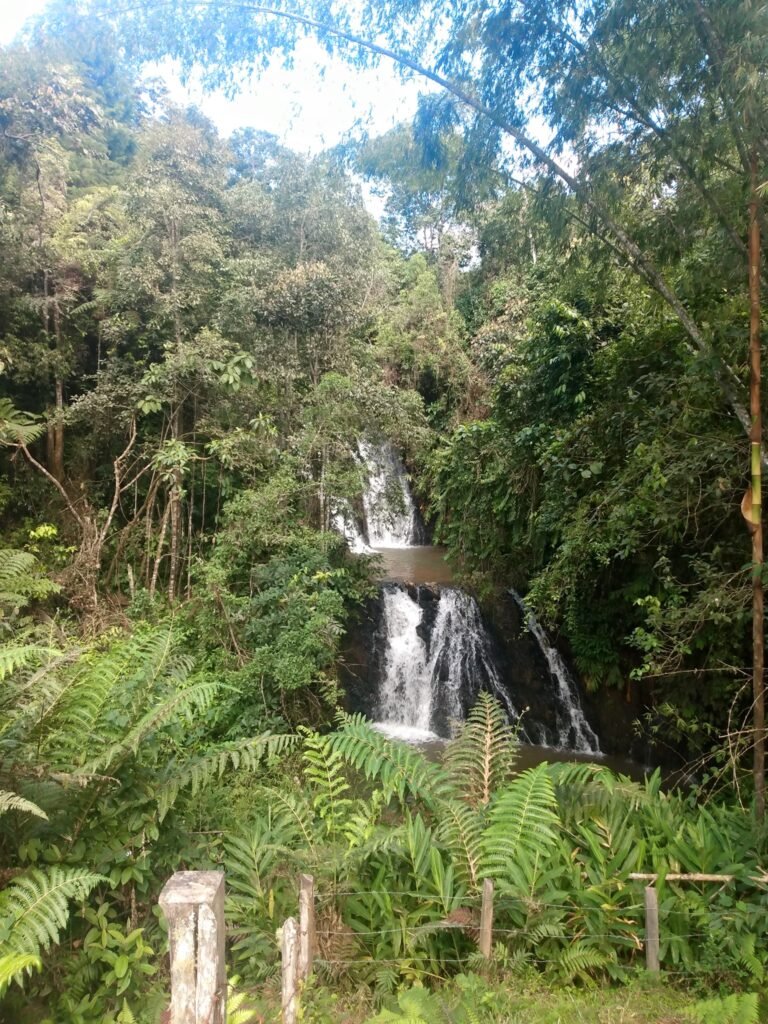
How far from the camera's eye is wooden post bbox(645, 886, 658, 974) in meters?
2.98

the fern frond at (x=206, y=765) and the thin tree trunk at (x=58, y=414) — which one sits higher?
the thin tree trunk at (x=58, y=414)

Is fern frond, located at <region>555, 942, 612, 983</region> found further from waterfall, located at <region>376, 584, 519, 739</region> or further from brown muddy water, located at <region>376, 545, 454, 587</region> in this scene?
brown muddy water, located at <region>376, 545, 454, 587</region>

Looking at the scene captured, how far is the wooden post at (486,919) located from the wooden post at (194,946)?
1910 mm

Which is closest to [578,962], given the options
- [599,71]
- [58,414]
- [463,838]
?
[463,838]

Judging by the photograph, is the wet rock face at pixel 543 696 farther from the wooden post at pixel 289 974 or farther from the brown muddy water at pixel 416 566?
the wooden post at pixel 289 974

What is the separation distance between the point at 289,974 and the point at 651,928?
6.33 ft

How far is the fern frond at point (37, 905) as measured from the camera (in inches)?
81.1

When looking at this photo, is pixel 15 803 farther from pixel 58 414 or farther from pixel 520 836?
pixel 58 414

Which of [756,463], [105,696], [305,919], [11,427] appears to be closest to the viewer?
[305,919]

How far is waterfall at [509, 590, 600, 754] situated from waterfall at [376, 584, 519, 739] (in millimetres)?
726

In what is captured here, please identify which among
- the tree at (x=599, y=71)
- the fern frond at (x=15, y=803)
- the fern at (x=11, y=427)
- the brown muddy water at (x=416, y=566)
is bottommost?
the fern frond at (x=15, y=803)

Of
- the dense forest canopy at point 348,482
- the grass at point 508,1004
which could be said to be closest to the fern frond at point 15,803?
the dense forest canopy at point 348,482

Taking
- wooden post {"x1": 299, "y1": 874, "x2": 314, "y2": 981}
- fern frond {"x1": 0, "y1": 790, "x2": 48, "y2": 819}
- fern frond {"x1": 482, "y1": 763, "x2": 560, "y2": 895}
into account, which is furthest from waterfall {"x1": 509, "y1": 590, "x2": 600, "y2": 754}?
fern frond {"x1": 0, "y1": 790, "x2": 48, "y2": 819}

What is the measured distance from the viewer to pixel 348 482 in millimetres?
8742
